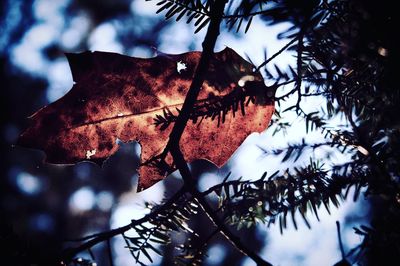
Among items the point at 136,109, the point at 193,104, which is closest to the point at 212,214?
the point at 193,104

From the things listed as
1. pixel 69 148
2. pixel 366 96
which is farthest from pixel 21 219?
pixel 366 96

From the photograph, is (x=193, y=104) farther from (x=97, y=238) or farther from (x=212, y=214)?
(x=97, y=238)

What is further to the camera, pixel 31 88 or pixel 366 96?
pixel 31 88

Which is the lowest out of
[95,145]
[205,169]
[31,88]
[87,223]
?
[95,145]

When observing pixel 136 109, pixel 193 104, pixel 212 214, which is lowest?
pixel 212 214

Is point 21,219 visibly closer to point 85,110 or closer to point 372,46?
point 85,110

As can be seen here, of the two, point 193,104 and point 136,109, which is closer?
point 193,104

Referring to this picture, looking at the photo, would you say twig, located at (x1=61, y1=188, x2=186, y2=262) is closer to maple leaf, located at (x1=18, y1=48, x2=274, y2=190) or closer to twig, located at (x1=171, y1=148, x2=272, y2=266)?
twig, located at (x1=171, y1=148, x2=272, y2=266)

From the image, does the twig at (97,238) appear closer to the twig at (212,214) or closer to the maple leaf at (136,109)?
the twig at (212,214)
